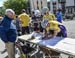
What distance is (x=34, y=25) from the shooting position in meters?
16.5

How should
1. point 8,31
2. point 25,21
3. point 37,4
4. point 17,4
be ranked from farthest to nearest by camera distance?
point 17,4 < point 37,4 < point 25,21 < point 8,31

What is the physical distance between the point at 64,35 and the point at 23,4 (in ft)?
269

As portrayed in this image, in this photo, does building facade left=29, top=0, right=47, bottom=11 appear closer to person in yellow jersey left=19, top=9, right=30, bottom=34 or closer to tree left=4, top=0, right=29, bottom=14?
tree left=4, top=0, right=29, bottom=14

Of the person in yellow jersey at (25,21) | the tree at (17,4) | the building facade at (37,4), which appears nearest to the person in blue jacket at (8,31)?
the person in yellow jersey at (25,21)

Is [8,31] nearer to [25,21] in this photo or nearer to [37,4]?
[25,21]

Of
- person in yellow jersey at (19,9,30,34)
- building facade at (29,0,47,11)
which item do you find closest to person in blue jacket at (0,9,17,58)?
person in yellow jersey at (19,9,30,34)

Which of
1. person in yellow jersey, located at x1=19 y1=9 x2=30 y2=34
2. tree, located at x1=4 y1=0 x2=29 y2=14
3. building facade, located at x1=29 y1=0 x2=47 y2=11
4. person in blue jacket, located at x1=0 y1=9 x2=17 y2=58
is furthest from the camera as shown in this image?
tree, located at x1=4 y1=0 x2=29 y2=14

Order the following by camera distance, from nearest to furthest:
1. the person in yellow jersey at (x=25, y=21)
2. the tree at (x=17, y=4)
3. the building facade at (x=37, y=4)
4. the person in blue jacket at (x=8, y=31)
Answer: the person in blue jacket at (x=8, y=31), the person in yellow jersey at (x=25, y=21), the building facade at (x=37, y=4), the tree at (x=17, y=4)

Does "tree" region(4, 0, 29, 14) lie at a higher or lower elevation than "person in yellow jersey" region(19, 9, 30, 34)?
lower

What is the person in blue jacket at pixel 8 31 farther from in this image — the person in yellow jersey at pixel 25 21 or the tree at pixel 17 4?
the tree at pixel 17 4

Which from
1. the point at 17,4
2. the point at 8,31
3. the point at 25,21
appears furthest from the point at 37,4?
the point at 8,31

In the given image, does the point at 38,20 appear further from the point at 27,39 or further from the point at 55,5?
the point at 55,5

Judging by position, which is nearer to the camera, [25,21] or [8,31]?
[8,31]

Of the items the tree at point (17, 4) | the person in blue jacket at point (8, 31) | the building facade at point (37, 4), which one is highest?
the person in blue jacket at point (8, 31)
